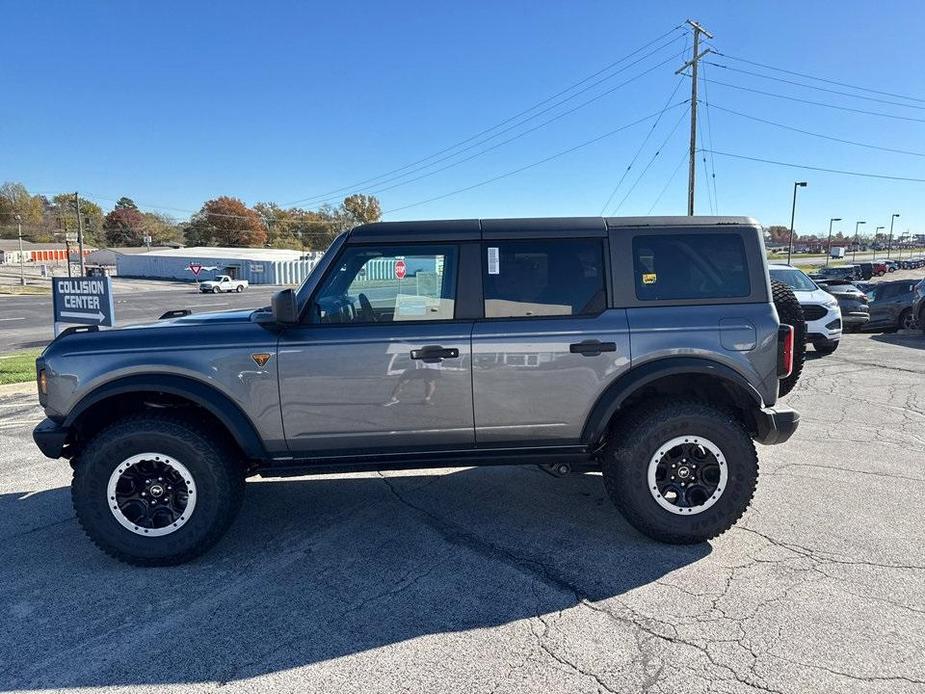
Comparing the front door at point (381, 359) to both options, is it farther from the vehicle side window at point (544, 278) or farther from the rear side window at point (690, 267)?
the rear side window at point (690, 267)

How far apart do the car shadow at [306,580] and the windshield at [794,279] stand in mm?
8918

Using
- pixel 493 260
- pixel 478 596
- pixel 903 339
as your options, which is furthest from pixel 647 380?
pixel 903 339

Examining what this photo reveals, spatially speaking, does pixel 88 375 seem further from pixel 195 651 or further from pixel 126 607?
pixel 195 651

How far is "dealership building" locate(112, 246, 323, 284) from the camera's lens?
215 feet

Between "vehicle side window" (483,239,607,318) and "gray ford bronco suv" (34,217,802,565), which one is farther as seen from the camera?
"vehicle side window" (483,239,607,318)

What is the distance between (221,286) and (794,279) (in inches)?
1960

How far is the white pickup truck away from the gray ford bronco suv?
49.9 m

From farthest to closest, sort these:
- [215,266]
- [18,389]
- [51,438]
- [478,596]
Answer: [215,266], [18,389], [51,438], [478,596]

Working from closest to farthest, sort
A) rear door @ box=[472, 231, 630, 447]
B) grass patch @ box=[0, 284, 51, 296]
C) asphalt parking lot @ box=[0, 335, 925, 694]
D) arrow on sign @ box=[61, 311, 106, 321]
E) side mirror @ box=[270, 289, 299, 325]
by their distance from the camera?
1. asphalt parking lot @ box=[0, 335, 925, 694]
2. side mirror @ box=[270, 289, 299, 325]
3. rear door @ box=[472, 231, 630, 447]
4. arrow on sign @ box=[61, 311, 106, 321]
5. grass patch @ box=[0, 284, 51, 296]

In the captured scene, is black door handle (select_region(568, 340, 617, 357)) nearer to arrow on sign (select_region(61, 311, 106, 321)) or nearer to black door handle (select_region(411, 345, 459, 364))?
black door handle (select_region(411, 345, 459, 364))

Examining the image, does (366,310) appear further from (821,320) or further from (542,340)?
(821,320)

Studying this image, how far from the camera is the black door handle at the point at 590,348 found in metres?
3.51

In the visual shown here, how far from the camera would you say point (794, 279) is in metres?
11.6

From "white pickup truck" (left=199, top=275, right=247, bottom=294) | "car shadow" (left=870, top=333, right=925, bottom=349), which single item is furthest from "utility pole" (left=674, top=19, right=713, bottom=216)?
"white pickup truck" (left=199, top=275, right=247, bottom=294)
